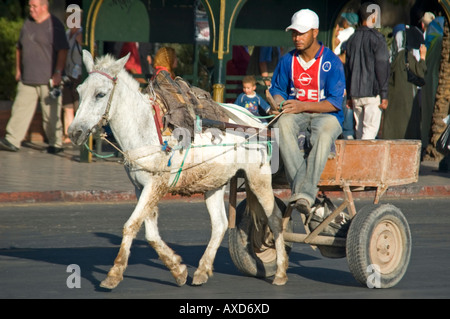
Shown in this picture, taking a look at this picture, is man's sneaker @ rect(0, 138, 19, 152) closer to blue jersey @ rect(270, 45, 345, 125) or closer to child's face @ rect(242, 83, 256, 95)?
child's face @ rect(242, 83, 256, 95)

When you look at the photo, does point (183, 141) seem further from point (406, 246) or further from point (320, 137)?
point (406, 246)

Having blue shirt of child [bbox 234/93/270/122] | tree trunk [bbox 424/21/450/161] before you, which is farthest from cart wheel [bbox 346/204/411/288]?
tree trunk [bbox 424/21/450/161]

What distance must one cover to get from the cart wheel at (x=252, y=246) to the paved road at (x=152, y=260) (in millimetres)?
134

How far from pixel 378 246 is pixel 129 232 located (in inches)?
80.4

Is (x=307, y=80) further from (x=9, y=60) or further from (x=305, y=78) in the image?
(x=9, y=60)

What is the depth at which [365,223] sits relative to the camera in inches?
302

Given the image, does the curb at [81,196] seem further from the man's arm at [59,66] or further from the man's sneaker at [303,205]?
the man's sneaker at [303,205]

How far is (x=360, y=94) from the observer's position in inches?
563

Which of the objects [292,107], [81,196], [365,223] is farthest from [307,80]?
[81,196]

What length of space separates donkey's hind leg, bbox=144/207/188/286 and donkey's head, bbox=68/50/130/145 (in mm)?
915

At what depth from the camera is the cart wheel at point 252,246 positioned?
840 centimetres

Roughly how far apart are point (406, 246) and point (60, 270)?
301 centimetres

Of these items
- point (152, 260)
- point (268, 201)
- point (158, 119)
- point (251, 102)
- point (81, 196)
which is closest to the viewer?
point (158, 119)

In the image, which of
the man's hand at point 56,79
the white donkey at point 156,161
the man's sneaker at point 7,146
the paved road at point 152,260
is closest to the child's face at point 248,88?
the paved road at point 152,260
